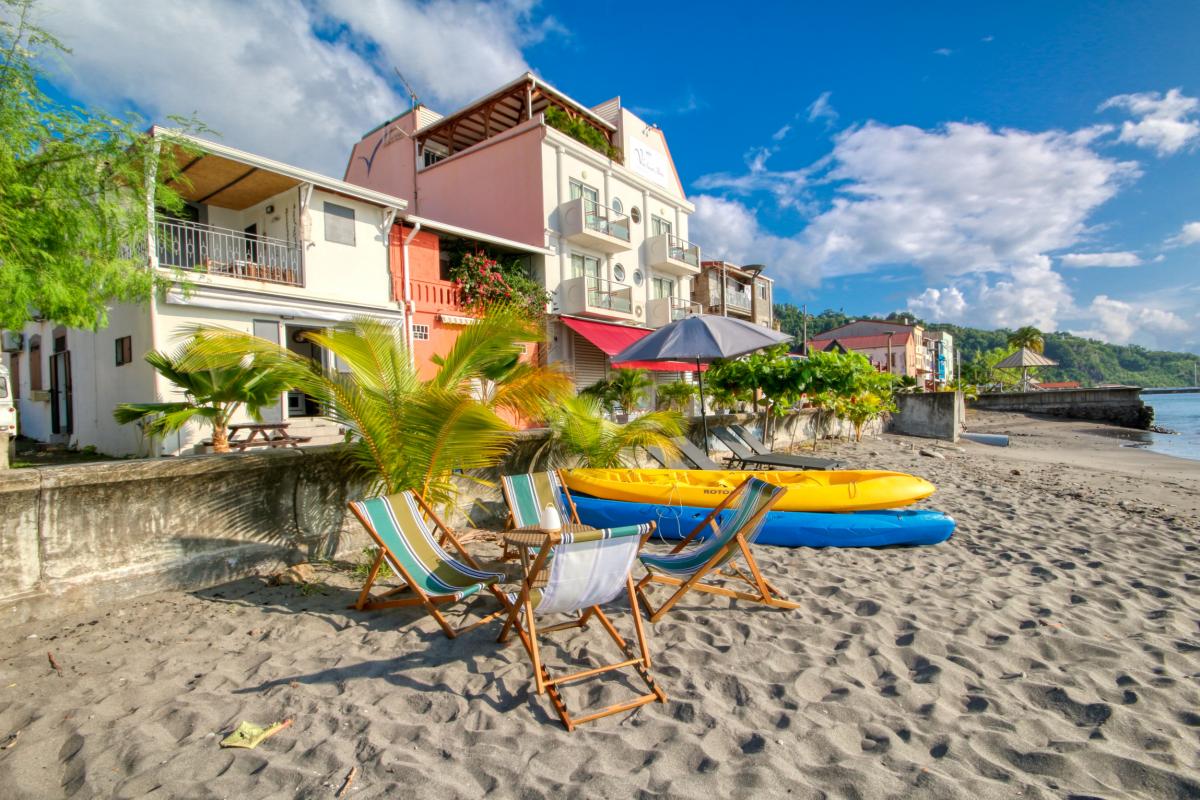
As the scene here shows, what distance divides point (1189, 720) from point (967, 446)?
1649cm

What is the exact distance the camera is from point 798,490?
559 centimetres

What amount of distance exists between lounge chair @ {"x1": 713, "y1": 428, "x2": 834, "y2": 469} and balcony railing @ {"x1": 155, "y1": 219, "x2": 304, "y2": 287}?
976 cm

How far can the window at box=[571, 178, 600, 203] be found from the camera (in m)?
19.7

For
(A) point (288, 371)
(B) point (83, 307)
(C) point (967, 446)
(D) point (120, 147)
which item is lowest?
(C) point (967, 446)

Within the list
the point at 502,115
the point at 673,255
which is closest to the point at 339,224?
the point at 502,115

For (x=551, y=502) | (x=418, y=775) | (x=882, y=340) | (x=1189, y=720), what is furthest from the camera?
(x=882, y=340)

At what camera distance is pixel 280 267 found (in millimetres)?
12828

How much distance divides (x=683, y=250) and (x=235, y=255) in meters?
16.3

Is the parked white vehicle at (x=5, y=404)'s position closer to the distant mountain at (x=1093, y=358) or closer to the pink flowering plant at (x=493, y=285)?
the pink flowering plant at (x=493, y=285)

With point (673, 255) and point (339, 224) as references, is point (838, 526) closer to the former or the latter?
point (339, 224)

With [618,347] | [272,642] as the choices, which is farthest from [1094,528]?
[618,347]

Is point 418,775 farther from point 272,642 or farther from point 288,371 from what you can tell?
point 288,371

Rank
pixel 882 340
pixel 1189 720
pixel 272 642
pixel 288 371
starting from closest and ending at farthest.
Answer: pixel 1189 720 < pixel 272 642 < pixel 288 371 < pixel 882 340

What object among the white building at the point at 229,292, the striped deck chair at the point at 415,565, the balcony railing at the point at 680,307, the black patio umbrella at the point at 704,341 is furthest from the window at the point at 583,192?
the striped deck chair at the point at 415,565
